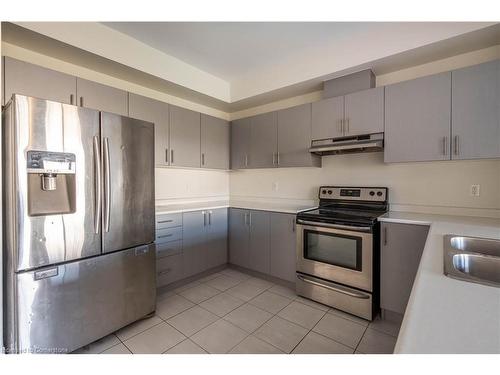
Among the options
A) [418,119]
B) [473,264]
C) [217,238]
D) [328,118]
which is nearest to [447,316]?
[473,264]

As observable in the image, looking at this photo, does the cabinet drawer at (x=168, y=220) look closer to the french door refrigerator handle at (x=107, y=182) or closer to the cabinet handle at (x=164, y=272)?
the cabinet handle at (x=164, y=272)

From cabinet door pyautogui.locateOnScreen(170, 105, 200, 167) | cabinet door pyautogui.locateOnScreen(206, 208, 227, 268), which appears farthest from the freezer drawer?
cabinet door pyautogui.locateOnScreen(170, 105, 200, 167)

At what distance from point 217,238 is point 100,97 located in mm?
1996

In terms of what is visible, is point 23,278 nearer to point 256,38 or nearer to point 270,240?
point 270,240

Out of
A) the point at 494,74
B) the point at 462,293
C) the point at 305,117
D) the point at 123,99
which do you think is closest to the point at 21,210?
the point at 123,99

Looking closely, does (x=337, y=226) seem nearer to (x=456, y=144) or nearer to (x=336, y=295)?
(x=336, y=295)

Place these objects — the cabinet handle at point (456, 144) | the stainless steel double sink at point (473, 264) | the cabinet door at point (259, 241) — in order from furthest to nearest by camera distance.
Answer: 1. the cabinet door at point (259, 241)
2. the cabinet handle at point (456, 144)
3. the stainless steel double sink at point (473, 264)

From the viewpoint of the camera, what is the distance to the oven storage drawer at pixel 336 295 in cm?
205

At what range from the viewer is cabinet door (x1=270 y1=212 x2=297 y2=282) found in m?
2.60

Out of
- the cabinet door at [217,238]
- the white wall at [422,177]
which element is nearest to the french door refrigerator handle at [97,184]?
the cabinet door at [217,238]

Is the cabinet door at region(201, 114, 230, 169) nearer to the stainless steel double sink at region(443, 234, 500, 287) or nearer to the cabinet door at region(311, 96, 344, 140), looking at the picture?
the cabinet door at region(311, 96, 344, 140)

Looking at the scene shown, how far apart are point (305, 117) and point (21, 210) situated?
2.58m

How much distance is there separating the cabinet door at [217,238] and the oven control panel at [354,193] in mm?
1303

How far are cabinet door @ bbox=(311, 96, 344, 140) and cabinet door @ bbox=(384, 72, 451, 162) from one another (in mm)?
431
